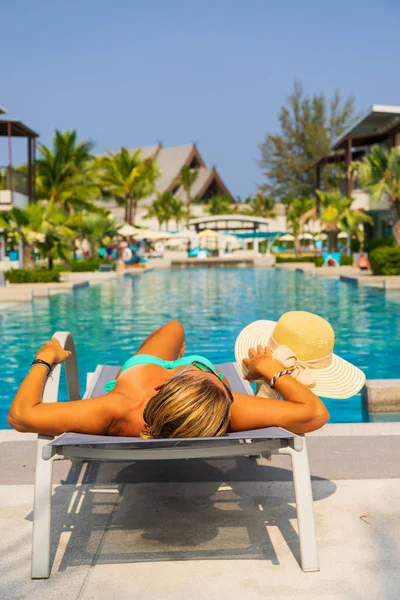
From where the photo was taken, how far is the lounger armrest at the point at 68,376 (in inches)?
139

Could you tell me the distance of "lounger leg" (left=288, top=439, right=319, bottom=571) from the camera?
2806 mm

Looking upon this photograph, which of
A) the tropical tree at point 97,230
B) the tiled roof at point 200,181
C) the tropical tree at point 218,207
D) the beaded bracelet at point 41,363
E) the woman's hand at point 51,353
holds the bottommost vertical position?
the beaded bracelet at point 41,363

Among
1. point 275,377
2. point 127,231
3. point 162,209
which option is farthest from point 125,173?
point 275,377

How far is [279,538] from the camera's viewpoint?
10.3 feet

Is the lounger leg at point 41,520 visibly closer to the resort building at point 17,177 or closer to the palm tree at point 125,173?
the resort building at point 17,177

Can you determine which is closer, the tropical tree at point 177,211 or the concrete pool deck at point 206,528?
the concrete pool deck at point 206,528

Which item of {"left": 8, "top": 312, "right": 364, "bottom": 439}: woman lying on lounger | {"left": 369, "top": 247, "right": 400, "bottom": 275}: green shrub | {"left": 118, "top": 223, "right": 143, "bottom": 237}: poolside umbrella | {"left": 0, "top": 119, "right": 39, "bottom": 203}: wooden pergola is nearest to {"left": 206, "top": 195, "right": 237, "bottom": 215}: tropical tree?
{"left": 118, "top": 223, "right": 143, "bottom": 237}: poolside umbrella

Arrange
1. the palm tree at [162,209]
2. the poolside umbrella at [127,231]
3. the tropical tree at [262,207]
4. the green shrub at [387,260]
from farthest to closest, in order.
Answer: the tropical tree at [262,207] → the palm tree at [162,209] → the poolside umbrella at [127,231] → the green shrub at [387,260]

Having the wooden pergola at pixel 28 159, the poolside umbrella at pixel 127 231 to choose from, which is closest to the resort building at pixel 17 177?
the wooden pergola at pixel 28 159

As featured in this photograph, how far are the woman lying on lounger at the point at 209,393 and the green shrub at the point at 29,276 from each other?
20.6 m

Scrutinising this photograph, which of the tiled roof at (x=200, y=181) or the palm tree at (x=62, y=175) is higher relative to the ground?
the tiled roof at (x=200, y=181)

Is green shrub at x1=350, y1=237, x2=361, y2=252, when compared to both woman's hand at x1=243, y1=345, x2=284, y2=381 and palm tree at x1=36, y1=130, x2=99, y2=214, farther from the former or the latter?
woman's hand at x1=243, y1=345, x2=284, y2=381

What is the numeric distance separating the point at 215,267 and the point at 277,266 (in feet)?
17.6

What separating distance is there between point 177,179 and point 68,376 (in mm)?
69498
